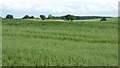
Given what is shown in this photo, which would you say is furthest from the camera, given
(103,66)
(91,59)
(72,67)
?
(91,59)

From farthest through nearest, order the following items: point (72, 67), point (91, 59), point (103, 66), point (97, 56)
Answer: point (97, 56) → point (91, 59) → point (103, 66) → point (72, 67)

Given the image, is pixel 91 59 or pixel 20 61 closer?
pixel 20 61

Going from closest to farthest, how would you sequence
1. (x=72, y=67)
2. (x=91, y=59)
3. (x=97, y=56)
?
(x=72, y=67) < (x=91, y=59) < (x=97, y=56)

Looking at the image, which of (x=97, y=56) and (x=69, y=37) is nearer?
(x=97, y=56)

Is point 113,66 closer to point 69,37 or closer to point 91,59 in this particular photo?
point 91,59

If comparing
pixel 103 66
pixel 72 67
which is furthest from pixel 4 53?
pixel 103 66

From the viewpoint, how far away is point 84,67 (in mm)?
14617

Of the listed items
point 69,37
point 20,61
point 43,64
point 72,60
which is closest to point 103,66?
point 72,60

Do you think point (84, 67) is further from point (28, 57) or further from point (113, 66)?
point (28, 57)

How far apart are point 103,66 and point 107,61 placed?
59.7 inches

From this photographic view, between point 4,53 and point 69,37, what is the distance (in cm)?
1333

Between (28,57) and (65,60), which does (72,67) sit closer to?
(65,60)

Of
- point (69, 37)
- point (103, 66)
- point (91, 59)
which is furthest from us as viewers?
point (69, 37)

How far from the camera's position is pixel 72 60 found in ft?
52.3
